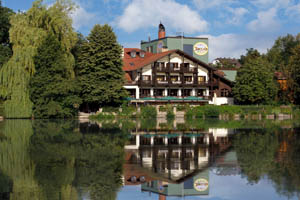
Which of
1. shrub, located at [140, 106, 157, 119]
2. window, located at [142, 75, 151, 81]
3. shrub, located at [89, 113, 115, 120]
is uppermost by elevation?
window, located at [142, 75, 151, 81]

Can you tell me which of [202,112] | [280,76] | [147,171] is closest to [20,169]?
[147,171]

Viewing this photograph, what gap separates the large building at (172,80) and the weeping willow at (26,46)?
1534cm

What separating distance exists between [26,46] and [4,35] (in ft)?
30.5

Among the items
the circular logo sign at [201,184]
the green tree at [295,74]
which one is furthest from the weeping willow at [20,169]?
the green tree at [295,74]

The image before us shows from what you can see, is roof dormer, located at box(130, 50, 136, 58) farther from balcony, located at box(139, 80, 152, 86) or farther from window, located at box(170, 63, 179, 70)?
balcony, located at box(139, 80, 152, 86)

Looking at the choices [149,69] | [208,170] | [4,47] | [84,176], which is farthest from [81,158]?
[149,69]

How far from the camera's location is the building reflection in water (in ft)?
40.5

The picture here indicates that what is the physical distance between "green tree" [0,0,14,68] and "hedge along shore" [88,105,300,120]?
13.3 meters

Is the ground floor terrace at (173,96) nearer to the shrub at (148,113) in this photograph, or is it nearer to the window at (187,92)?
the window at (187,92)

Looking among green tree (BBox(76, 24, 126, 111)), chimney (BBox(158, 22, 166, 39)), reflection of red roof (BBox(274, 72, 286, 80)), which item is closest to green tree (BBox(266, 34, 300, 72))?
reflection of red roof (BBox(274, 72, 286, 80))

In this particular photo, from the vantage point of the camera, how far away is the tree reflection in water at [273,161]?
42.2 feet

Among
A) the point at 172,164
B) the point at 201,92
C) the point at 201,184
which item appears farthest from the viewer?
the point at 201,92

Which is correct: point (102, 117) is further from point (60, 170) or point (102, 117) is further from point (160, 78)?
point (60, 170)

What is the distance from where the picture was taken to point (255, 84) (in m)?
68.1
